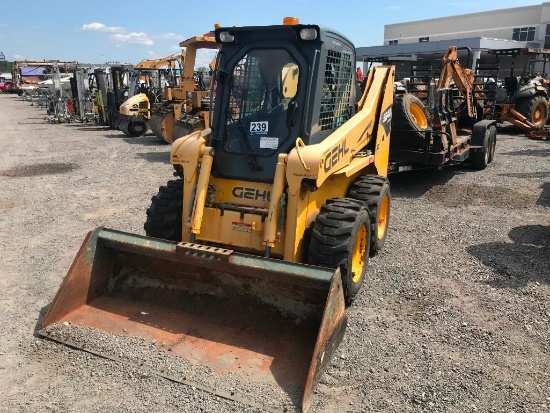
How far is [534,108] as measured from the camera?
1555cm

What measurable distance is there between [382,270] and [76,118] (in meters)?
21.4

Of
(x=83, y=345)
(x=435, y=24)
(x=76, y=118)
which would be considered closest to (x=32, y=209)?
(x=83, y=345)

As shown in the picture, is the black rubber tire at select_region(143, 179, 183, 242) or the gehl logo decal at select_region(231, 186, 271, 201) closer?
the gehl logo decal at select_region(231, 186, 271, 201)

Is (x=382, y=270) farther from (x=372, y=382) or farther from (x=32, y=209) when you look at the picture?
(x=32, y=209)

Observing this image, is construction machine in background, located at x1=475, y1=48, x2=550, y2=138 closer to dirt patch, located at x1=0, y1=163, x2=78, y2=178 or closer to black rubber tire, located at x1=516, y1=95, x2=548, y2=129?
black rubber tire, located at x1=516, y1=95, x2=548, y2=129

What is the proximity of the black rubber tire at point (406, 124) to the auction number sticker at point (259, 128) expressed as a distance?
421 cm

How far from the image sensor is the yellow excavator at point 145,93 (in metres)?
17.5

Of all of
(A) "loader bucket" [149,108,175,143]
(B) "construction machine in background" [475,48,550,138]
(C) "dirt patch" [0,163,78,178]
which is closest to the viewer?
(C) "dirt patch" [0,163,78,178]

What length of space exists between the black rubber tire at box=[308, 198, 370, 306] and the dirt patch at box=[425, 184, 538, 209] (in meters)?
4.23

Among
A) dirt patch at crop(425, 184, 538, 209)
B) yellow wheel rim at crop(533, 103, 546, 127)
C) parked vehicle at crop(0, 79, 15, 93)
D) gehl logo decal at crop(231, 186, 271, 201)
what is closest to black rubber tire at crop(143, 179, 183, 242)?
gehl logo decal at crop(231, 186, 271, 201)

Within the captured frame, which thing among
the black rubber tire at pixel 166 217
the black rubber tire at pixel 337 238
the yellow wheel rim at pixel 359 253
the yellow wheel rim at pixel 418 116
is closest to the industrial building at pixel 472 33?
the yellow wheel rim at pixel 418 116

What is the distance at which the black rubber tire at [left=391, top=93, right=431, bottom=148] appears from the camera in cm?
805

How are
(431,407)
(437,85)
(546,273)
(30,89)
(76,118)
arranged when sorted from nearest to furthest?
(431,407) → (546,273) → (437,85) → (76,118) → (30,89)

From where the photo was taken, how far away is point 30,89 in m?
44.1
